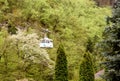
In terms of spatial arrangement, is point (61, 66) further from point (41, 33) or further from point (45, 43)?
point (41, 33)

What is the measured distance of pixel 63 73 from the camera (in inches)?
722

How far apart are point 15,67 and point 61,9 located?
29.1 ft

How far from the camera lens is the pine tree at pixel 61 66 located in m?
18.1

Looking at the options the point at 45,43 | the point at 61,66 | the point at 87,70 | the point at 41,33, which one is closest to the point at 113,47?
the point at 87,70

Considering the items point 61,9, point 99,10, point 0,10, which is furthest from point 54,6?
point 99,10

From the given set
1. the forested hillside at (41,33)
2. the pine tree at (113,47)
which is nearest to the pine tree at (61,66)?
the forested hillside at (41,33)

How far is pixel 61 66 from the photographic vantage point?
18219 millimetres

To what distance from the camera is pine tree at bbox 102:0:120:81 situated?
46.5 feet

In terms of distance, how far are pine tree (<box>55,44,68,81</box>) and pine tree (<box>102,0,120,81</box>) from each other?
3.55 m

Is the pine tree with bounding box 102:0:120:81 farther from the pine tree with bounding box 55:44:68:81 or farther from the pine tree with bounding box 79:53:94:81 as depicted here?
the pine tree with bounding box 55:44:68:81

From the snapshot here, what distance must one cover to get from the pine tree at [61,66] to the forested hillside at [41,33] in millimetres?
1989

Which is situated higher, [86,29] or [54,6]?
[54,6]

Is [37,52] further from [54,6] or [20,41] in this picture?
[54,6]

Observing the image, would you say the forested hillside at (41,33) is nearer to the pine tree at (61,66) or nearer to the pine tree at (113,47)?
the pine tree at (61,66)
